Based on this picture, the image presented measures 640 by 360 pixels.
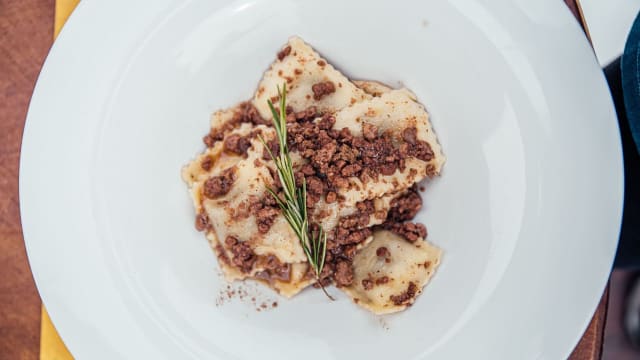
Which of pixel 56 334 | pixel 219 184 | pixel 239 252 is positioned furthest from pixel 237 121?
pixel 56 334

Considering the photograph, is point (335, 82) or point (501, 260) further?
point (335, 82)

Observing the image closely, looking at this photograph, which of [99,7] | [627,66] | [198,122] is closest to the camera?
[627,66]

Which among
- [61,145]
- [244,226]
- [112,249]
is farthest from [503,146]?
[61,145]

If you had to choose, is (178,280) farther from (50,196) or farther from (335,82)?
(335,82)

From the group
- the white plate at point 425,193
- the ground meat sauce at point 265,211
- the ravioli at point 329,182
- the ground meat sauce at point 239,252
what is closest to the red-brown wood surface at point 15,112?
the white plate at point 425,193

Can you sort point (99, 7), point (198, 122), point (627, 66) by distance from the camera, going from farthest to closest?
1. point (198, 122)
2. point (99, 7)
3. point (627, 66)

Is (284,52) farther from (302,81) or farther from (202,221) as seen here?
(202,221)

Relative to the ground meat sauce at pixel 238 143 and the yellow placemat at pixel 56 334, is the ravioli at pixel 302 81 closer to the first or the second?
the ground meat sauce at pixel 238 143
